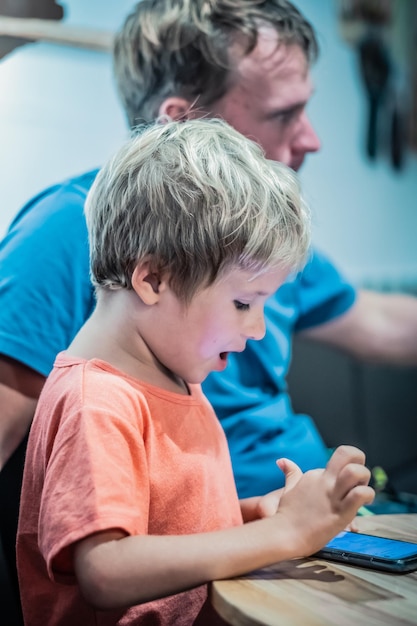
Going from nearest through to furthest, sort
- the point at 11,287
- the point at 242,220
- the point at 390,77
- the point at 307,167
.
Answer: the point at 242,220 → the point at 11,287 → the point at 307,167 → the point at 390,77

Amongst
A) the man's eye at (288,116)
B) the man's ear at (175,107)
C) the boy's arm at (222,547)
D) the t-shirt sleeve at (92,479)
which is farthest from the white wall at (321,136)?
the boy's arm at (222,547)

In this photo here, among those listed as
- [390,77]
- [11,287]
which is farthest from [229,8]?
[390,77]

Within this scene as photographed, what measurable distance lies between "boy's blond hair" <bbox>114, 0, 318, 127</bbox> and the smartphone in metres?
0.78

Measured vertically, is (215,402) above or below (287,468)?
below

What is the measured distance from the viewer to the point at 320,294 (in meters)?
1.67

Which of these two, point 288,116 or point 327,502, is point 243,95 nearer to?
point 288,116

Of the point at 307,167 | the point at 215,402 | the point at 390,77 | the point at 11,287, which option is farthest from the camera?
the point at 390,77

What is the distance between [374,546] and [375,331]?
0.89 metres

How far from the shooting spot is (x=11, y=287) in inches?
45.5

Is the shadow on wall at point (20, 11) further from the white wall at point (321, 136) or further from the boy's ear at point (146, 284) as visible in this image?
the boy's ear at point (146, 284)

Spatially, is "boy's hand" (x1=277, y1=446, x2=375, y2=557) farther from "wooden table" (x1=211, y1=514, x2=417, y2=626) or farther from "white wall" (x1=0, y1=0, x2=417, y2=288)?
"white wall" (x1=0, y1=0, x2=417, y2=288)

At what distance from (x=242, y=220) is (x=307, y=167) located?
4.61ft

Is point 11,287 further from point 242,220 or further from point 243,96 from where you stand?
point 243,96

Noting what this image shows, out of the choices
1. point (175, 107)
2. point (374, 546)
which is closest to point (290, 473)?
point (374, 546)
